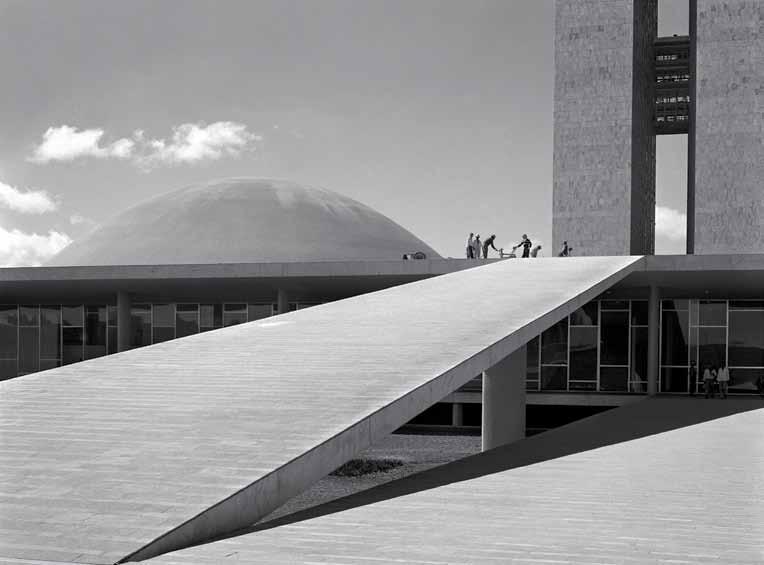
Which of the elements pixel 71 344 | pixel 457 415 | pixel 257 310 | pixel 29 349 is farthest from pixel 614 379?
pixel 29 349

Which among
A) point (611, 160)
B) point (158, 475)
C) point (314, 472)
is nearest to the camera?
point (158, 475)

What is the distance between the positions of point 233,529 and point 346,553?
1.27 meters

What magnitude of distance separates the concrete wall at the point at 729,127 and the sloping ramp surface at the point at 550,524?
132 ft

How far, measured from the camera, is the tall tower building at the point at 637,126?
48.0 m

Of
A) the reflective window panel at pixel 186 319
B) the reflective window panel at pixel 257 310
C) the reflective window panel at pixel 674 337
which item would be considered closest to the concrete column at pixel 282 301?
the reflective window panel at pixel 257 310

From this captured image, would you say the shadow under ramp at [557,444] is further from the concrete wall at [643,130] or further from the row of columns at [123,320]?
the concrete wall at [643,130]

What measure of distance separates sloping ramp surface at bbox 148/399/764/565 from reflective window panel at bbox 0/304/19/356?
85.1 ft

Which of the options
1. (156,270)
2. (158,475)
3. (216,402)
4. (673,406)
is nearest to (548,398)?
(673,406)

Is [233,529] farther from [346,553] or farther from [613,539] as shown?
[613,539]

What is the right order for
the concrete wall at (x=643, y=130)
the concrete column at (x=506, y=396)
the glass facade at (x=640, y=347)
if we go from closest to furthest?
1. the concrete column at (x=506, y=396)
2. the glass facade at (x=640, y=347)
3. the concrete wall at (x=643, y=130)

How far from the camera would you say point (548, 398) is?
2792 centimetres

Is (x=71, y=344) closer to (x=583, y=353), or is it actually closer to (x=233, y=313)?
(x=233, y=313)

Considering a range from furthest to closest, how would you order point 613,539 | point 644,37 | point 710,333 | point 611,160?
point 644,37 → point 611,160 → point 710,333 → point 613,539

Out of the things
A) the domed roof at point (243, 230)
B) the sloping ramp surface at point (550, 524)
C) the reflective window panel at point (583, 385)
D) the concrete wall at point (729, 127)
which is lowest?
the reflective window panel at point (583, 385)
